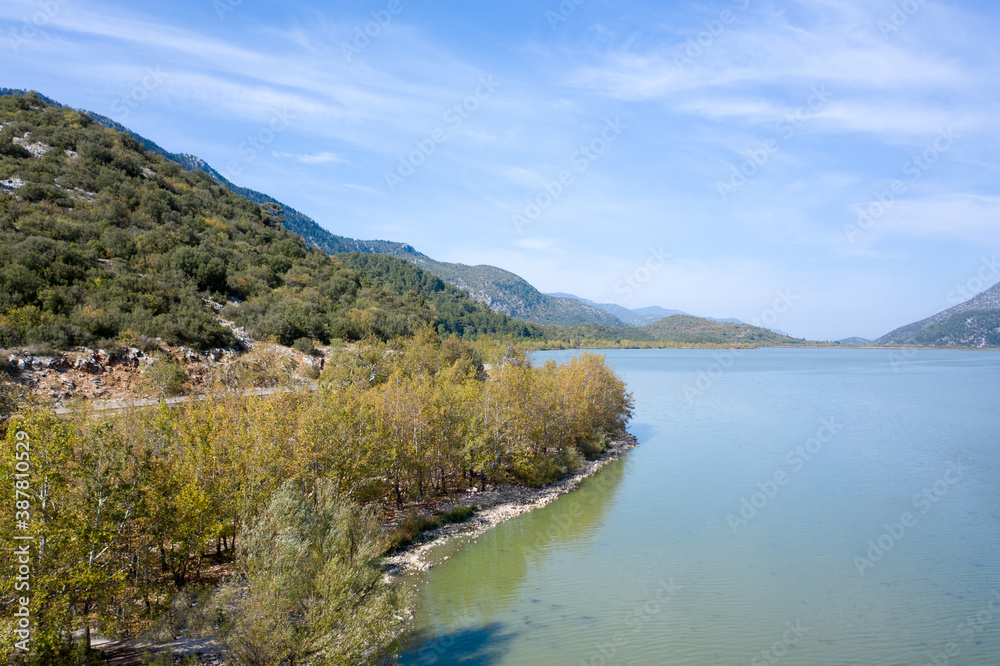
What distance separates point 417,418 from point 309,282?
144ft

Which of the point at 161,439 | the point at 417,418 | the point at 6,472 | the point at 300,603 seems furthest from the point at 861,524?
the point at 6,472

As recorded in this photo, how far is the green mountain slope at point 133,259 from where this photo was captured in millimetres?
37250

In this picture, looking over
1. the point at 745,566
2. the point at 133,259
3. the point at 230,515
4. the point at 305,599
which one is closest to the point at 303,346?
the point at 133,259

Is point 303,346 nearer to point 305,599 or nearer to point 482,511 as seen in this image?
point 482,511

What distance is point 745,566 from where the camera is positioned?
24797 millimetres

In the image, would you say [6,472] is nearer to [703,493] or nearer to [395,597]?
[395,597]

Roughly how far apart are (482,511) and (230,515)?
614 inches

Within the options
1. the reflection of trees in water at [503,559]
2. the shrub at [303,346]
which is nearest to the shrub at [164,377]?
the shrub at [303,346]

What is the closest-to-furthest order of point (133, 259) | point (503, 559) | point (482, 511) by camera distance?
point (503, 559)
point (482, 511)
point (133, 259)

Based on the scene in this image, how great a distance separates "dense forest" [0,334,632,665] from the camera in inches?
474

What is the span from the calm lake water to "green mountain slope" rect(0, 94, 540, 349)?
30342 millimetres

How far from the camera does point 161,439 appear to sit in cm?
1884

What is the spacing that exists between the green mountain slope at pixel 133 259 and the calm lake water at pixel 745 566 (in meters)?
30.3

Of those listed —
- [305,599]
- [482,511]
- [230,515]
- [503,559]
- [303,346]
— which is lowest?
[503,559]
